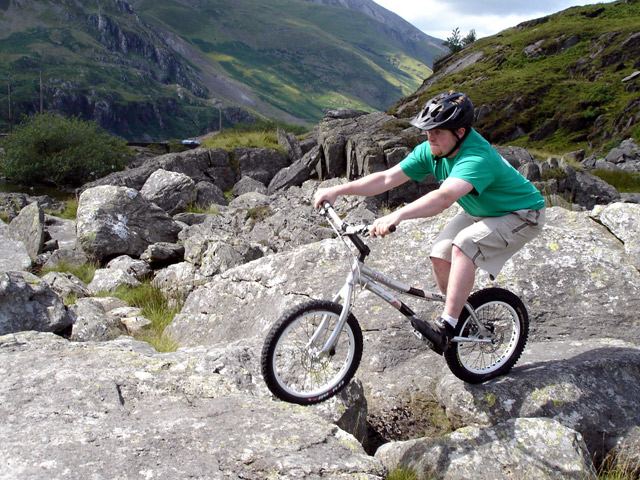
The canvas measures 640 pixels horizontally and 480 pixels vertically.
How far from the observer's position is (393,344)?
7.92m

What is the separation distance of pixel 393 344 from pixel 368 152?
2319cm

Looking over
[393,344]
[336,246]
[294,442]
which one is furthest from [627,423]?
[336,246]

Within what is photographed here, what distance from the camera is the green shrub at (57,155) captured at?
44875 millimetres

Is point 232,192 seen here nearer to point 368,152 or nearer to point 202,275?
point 368,152

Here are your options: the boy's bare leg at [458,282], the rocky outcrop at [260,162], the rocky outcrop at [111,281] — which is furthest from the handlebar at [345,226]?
the rocky outcrop at [260,162]

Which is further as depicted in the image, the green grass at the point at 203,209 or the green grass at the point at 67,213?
the green grass at the point at 67,213

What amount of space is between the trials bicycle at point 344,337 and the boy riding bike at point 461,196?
1.09ft

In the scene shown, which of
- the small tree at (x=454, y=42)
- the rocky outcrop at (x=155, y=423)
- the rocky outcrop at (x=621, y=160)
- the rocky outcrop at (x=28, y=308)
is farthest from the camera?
the small tree at (x=454, y=42)

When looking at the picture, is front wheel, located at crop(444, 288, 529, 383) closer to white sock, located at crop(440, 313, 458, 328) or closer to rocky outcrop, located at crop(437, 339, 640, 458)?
rocky outcrop, located at crop(437, 339, 640, 458)

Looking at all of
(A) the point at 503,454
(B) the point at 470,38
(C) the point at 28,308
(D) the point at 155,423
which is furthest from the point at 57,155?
(B) the point at 470,38

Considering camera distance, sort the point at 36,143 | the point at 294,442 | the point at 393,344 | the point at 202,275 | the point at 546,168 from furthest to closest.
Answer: the point at 36,143
the point at 546,168
the point at 202,275
the point at 393,344
the point at 294,442

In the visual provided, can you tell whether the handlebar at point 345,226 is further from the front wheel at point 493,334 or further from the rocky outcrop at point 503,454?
the rocky outcrop at point 503,454

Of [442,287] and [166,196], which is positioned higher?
[442,287]

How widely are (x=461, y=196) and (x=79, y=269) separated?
44.3 ft
